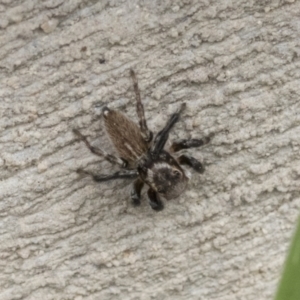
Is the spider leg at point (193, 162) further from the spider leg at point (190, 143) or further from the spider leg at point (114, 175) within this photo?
the spider leg at point (114, 175)

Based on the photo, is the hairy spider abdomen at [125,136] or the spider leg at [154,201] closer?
the hairy spider abdomen at [125,136]

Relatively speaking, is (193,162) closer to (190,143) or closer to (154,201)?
(190,143)

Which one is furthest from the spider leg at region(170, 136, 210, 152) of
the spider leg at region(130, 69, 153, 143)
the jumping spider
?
the spider leg at region(130, 69, 153, 143)

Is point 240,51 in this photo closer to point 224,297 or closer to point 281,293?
point 224,297

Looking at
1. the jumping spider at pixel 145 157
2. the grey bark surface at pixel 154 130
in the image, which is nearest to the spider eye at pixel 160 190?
the jumping spider at pixel 145 157

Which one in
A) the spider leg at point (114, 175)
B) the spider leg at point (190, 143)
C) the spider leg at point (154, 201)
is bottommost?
the spider leg at point (154, 201)

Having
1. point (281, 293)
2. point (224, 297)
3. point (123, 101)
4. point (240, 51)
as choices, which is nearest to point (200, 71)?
point (240, 51)

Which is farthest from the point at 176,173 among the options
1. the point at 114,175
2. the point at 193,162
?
the point at 114,175

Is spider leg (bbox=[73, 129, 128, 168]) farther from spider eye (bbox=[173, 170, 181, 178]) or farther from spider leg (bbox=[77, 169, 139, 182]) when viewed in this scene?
spider eye (bbox=[173, 170, 181, 178])
